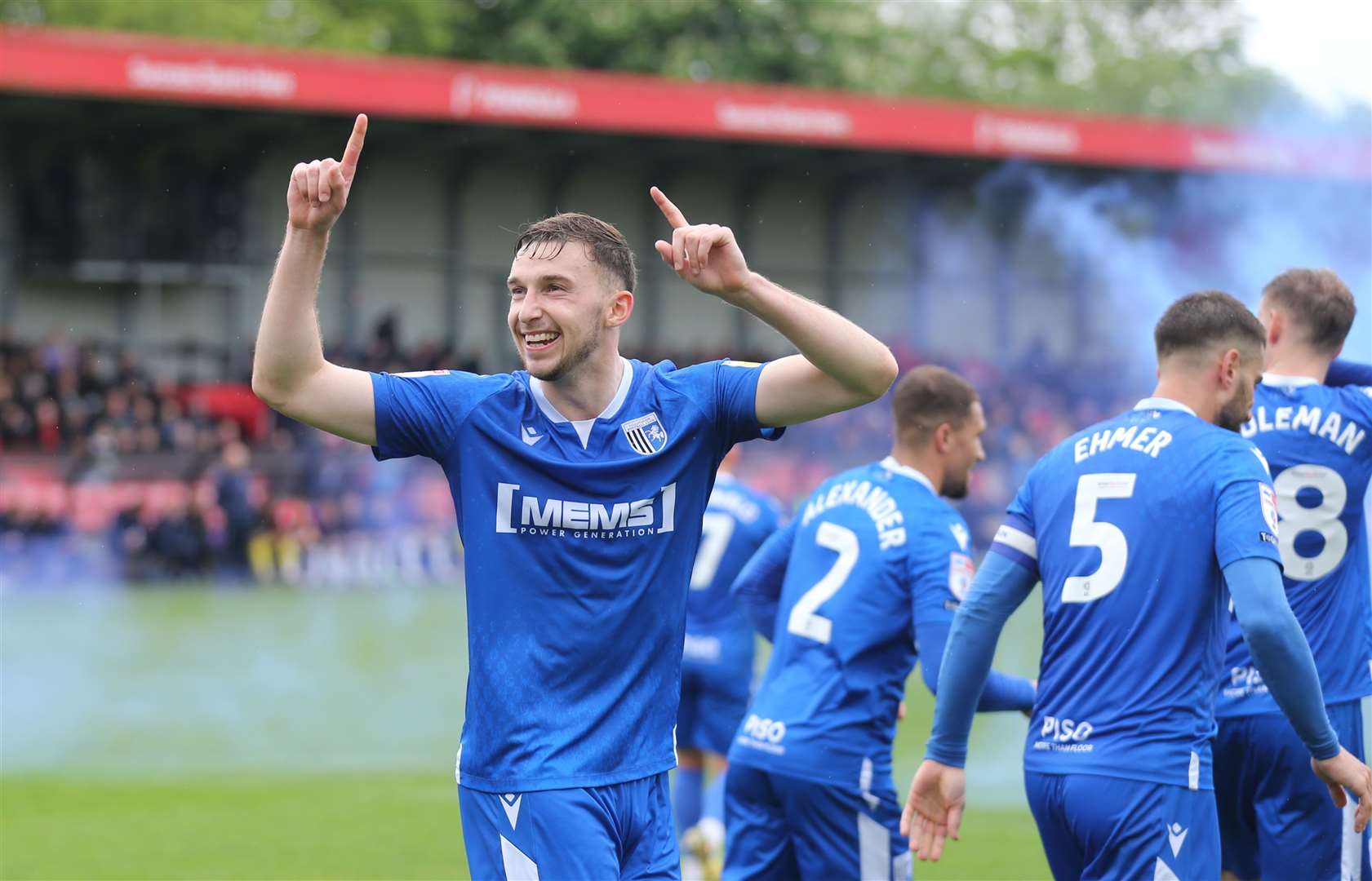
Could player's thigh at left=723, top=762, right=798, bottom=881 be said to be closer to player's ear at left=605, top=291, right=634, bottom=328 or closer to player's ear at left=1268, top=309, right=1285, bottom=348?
player's ear at left=605, top=291, right=634, bottom=328

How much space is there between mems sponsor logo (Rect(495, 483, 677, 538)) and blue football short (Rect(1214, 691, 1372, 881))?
2.46 metres

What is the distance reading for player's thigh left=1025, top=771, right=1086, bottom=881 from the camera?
4.43m

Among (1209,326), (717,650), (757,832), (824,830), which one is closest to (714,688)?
(717,650)

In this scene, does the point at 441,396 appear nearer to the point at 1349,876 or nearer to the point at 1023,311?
the point at 1349,876

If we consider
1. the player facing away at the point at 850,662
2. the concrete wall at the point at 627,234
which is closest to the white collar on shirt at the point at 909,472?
the player facing away at the point at 850,662

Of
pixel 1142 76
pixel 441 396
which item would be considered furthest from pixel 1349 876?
pixel 1142 76

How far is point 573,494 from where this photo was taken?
13.3 feet

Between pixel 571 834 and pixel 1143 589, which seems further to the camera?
pixel 1143 589

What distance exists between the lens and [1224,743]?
554cm

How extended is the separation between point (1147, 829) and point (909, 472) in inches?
73.9

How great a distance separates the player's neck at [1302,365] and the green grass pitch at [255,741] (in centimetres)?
351

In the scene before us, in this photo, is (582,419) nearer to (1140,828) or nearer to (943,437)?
(1140,828)

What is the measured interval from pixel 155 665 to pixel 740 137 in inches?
656

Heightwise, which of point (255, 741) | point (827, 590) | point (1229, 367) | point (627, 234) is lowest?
point (255, 741)
